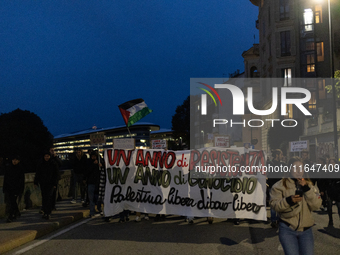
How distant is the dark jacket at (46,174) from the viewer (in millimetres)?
10508

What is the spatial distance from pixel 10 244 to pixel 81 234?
5.71 ft

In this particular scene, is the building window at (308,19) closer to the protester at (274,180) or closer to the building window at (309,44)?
the building window at (309,44)

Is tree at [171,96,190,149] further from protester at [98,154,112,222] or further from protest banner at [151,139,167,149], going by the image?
protester at [98,154,112,222]

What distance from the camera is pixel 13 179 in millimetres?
10211

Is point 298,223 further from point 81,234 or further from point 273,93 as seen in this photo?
point 273,93

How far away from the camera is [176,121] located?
75.6 meters

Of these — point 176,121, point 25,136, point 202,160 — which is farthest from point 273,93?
point 25,136

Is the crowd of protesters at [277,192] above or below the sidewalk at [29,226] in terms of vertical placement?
above

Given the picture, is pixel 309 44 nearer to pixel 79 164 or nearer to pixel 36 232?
pixel 79 164

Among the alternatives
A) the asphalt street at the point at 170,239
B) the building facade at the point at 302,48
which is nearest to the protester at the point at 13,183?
the asphalt street at the point at 170,239

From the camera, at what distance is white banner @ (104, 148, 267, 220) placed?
31.4 feet

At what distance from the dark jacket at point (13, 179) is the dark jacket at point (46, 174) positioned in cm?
45

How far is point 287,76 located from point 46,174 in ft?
134

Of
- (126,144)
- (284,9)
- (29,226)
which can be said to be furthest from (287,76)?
(29,226)
